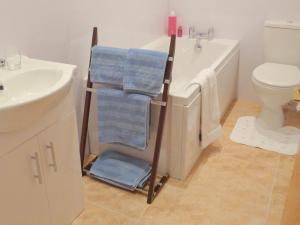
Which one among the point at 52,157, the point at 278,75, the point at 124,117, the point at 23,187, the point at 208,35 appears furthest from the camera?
the point at 208,35

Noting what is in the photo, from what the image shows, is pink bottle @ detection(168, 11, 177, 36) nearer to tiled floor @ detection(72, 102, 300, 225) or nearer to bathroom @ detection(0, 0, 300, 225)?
bathroom @ detection(0, 0, 300, 225)

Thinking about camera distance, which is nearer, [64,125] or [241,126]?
[64,125]

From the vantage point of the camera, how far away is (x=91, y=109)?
211cm

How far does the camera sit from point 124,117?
1902 mm

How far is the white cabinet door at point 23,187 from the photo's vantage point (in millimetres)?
1271

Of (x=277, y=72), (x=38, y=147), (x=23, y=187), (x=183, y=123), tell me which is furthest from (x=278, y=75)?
(x=23, y=187)

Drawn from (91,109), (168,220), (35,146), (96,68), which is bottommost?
(168,220)

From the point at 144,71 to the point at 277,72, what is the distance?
1.20 meters

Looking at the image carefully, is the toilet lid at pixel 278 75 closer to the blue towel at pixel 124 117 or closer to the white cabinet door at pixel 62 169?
the blue towel at pixel 124 117

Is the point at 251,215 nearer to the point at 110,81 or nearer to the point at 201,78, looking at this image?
the point at 201,78

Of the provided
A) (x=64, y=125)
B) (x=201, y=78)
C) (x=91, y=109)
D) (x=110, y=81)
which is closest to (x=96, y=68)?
(x=110, y=81)

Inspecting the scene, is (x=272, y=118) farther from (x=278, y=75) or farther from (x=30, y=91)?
(x=30, y=91)

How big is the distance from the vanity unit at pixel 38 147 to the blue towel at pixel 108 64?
1.35ft

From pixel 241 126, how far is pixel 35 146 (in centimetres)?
175
